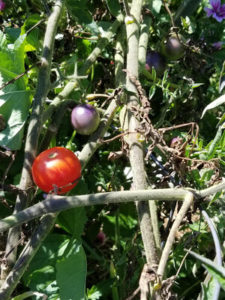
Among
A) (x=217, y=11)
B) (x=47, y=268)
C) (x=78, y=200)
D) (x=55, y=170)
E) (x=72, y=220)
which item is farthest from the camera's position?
(x=217, y=11)

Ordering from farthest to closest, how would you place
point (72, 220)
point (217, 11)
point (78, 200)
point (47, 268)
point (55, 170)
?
point (217, 11)
point (72, 220)
point (47, 268)
point (55, 170)
point (78, 200)

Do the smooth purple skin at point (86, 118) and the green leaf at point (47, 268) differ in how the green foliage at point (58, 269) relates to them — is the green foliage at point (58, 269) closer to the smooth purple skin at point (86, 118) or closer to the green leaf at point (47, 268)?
the green leaf at point (47, 268)

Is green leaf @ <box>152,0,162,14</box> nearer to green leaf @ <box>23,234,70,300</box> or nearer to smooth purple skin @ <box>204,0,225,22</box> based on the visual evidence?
smooth purple skin @ <box>204,0,225,22</box>

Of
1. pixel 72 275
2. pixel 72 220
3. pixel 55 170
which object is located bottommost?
pixel 72 275

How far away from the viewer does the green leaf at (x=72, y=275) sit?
86 centimetres

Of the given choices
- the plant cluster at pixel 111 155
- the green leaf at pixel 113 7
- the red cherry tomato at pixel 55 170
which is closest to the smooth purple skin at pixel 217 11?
the plant cluster at pixel 111 155

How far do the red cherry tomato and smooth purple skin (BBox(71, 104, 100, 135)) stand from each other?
0.31 ft

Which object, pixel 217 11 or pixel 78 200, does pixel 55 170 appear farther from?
pixel 217 11

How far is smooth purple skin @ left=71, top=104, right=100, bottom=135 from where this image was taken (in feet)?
3.13

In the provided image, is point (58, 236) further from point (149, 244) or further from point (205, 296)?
point (205, 296)

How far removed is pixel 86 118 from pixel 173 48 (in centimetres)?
35

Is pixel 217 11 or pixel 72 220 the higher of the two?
pixel 217 11

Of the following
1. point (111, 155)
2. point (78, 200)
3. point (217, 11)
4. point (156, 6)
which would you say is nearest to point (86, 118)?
point (111, 155)

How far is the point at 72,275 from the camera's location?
2.93 feet
